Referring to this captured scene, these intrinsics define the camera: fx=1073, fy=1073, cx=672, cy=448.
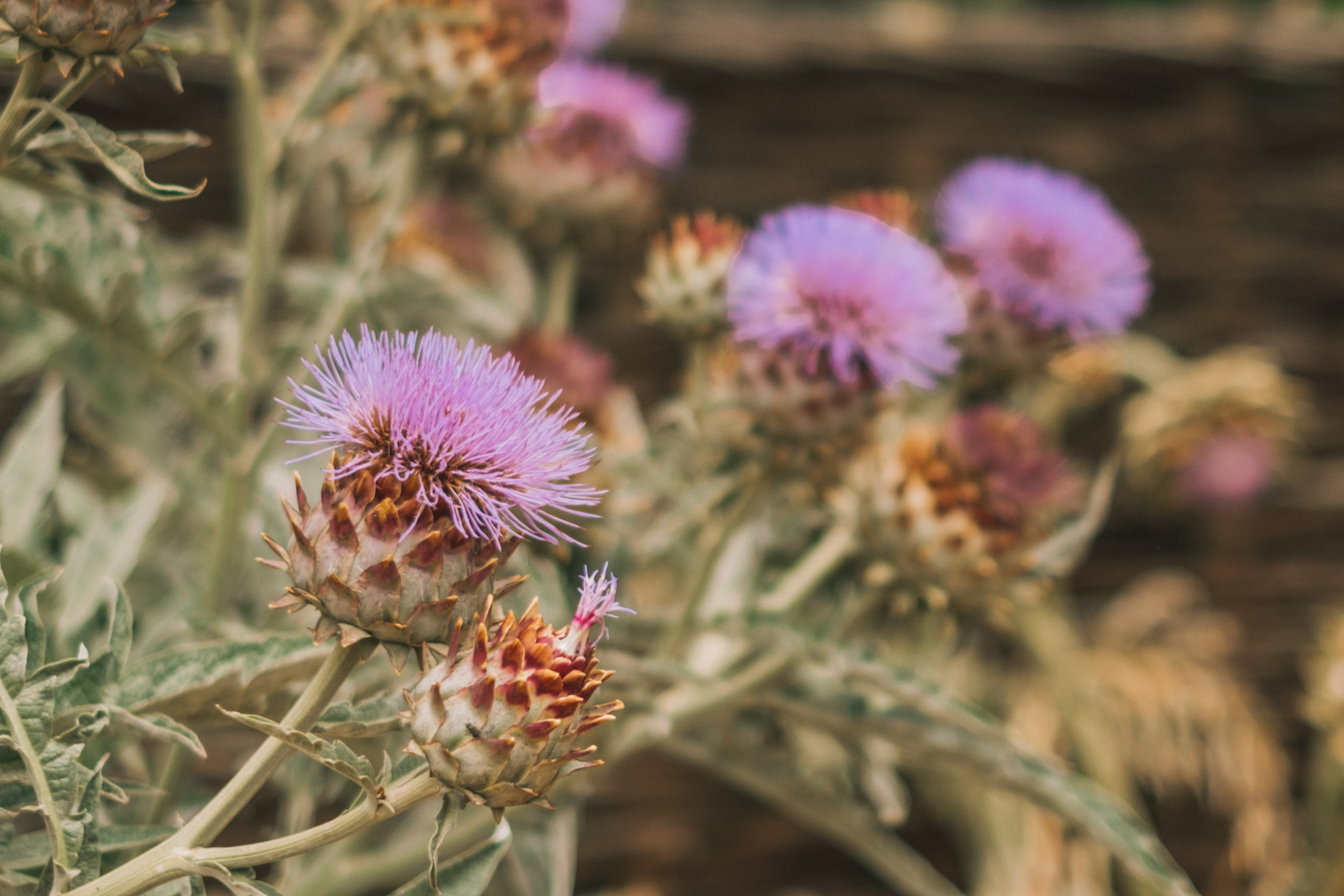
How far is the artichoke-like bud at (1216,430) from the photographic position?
1.00 m

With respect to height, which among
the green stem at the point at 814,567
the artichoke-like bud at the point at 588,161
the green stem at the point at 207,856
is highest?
the artichoke-like bud at the point at 588,161

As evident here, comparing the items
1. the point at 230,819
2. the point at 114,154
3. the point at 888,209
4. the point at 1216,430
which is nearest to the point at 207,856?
the point at 230,819

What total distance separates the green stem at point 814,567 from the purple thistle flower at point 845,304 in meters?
0.11

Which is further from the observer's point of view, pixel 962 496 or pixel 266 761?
pixel 962 496

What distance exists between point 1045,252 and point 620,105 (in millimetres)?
319

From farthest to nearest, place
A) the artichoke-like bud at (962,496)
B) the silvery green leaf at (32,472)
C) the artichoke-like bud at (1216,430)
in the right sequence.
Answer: the artichoke-like bud at (1216,430) < the artichoke-like bud at (962,496) < the silvery green leaf at (32,472)

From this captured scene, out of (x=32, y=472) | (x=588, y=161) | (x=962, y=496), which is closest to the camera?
(x=32, y=472)

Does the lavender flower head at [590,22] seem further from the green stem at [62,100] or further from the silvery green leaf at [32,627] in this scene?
the silvery green leaf at [32,627]

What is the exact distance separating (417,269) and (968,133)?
0.81 m

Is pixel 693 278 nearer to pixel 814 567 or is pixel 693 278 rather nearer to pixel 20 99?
pixel 814 567

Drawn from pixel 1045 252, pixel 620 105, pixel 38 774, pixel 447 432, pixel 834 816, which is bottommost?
pixel 834 816

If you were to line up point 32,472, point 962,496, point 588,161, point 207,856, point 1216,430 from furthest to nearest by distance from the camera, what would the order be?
1. point 1216,430
2. point 588,161
3. point 962,496
4. point 32,472
5. point 207,856

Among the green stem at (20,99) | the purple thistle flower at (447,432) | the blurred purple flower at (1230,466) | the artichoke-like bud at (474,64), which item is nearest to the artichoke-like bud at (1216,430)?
the blurred purple flower at (1230,466)

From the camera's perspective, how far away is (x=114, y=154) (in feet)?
1.15
